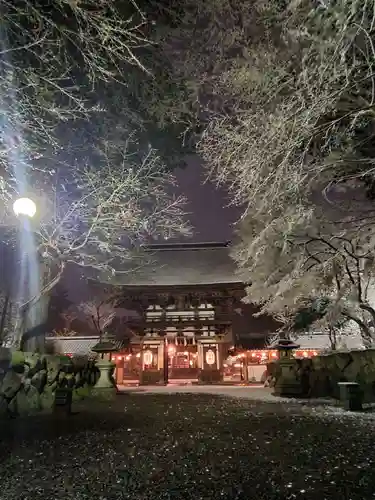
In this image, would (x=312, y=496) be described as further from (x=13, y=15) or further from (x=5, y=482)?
(x=13, y=15)

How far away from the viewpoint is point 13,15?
4098 millimetres

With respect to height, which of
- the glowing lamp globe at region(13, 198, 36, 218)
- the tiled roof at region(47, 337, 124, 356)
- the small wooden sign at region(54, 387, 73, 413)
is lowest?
the small wooden sign at region(54, 387, 73, 413)

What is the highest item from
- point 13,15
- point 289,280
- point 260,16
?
point 260,16

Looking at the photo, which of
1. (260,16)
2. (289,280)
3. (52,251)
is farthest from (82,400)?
(260,16)

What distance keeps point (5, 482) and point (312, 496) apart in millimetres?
Answer: 2574

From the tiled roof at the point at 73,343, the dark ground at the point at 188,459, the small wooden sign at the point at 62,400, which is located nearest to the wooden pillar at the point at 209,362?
the tiled roof at the point at 73,343

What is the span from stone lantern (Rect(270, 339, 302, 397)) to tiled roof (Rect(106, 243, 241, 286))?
8.96 m

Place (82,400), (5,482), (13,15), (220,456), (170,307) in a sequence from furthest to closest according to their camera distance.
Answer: (170,307), (82,400), (13,15), (220,456), (5,482)

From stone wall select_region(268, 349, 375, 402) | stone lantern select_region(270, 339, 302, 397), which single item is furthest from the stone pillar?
stone wall select_region(268, 349, 375, 402)

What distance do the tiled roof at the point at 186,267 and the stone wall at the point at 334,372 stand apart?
397 inches

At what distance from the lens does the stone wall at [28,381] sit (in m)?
6.39

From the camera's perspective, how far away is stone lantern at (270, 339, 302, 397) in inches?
443

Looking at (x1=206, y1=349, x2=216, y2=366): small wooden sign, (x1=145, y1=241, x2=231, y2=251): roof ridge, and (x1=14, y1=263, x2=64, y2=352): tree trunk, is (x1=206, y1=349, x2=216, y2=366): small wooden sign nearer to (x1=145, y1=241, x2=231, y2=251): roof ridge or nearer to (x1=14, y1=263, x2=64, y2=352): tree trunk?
(x1=145, y1=241, x2=231, y2=251): roof ridge

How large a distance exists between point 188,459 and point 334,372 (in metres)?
8.22
